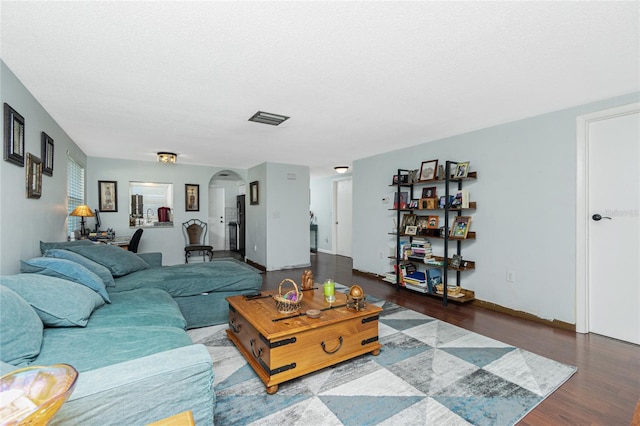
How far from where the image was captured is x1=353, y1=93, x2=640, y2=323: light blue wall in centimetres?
310

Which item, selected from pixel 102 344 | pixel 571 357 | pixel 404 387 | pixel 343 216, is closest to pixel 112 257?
pixel 102 344

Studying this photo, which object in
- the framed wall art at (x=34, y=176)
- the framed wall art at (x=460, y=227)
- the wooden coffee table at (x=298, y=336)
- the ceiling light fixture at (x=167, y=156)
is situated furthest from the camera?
the ceiling light fixture at (x=167, y=156)

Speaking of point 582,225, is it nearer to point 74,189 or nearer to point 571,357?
point 571,357

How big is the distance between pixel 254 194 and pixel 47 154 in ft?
12.2

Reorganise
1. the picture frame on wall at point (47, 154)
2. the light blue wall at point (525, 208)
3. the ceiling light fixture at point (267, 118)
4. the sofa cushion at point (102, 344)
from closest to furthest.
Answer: the sofa cushion at point (102, 344)
the picture frame on wall at point (47, 154)
the light blue wall at point (525, 208)
the ceiling light fixture at point (267, 118)

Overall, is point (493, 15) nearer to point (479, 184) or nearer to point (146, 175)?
point (479, 184)

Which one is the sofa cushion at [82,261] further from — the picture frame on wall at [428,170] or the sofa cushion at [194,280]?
the picture frame on wall at [428,170]

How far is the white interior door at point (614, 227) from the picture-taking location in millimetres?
2752

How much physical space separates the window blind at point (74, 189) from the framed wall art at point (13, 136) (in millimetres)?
2119

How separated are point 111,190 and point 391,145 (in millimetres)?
5169

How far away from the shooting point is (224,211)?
30.9 ft

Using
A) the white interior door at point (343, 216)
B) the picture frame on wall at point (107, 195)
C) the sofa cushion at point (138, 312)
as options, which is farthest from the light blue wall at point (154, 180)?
the sofa cushion at point (138, 312)

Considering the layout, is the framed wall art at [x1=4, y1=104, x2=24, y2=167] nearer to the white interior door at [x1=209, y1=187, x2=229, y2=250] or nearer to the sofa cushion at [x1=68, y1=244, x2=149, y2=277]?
the sofa cushion at [x1=68, y1=244, x2=149, y2=277]

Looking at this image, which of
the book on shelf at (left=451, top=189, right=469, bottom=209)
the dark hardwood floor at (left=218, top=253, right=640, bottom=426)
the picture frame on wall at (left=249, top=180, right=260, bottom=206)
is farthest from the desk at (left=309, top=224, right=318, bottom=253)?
the book on shelf at (left=451, top=189, right=469, bottom=209)
